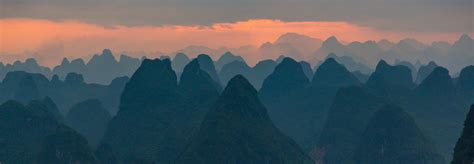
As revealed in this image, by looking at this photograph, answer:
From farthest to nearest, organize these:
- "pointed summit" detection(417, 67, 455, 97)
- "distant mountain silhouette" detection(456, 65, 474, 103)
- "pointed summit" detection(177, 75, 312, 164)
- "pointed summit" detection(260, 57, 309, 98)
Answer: "pointed summit" detection(260, 57, 309, 98) < "distant mountain silhouette" detection(456, 65, 474, 103) < "pointed summit" detection(417, 67, 455, 97) < "pointed summit" detection(177, 75, 312, 164)

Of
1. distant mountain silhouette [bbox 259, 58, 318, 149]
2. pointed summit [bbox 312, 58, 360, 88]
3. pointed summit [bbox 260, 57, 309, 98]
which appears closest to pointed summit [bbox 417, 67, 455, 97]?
distant mountain silhouette [bbox 259, 58, 318, 149]

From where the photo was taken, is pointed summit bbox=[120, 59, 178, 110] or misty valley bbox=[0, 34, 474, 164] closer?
misty valley bbox=[0, 34, 474, 164]

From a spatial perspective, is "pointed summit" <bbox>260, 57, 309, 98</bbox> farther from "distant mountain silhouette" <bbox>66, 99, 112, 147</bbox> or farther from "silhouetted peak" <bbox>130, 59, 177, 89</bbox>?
"silhouetted peak" <bbox>130, 59, 177, 89</bbox>

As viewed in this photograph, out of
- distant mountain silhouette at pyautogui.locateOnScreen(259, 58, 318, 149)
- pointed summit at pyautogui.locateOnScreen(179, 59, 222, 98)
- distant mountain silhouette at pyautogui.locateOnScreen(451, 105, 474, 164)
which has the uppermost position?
distant mountain silhouette at pyautogui.locateOnScreen(451, 105, 474, 164)

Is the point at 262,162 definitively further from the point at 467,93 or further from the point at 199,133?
the point at 467,93

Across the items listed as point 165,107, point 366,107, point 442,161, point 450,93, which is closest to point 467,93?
point 450,93

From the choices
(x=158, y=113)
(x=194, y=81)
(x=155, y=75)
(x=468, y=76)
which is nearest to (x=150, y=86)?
(x=155, y=75)
